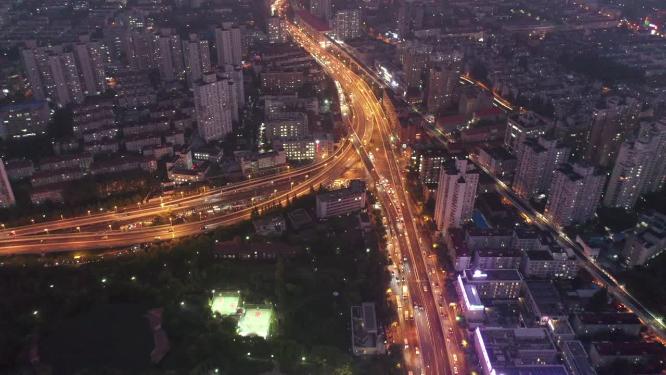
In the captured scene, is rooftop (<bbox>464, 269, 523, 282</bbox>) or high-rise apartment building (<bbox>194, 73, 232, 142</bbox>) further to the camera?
high-rise apartment building (<bbox>194, 73, 232, 142</bbox>)

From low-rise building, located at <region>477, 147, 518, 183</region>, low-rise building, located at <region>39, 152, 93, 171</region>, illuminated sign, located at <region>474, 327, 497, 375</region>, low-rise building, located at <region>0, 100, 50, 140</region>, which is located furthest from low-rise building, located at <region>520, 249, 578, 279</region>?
low-rise building, located at <region>0, 100, 50, 140</region>

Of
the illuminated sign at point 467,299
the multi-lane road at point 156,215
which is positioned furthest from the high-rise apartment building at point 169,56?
the illuminated sign at point 467,299

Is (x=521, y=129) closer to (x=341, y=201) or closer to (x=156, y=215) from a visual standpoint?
(x=341, y=201)

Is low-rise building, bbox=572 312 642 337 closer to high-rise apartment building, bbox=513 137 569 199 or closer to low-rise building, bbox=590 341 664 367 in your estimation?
low-rise building, bbox=590 341 664 367

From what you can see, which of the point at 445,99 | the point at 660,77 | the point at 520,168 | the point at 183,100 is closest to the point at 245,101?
the point at 183,100

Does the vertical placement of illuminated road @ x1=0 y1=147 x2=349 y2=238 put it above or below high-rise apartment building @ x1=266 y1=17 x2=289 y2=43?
below

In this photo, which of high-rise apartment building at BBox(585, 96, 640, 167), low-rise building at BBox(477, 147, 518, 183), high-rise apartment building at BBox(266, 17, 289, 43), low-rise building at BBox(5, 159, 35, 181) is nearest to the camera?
low-rise building at BBox(5, 159, 35, 181)

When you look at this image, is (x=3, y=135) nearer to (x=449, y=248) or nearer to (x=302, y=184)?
(x=302, y=184)
